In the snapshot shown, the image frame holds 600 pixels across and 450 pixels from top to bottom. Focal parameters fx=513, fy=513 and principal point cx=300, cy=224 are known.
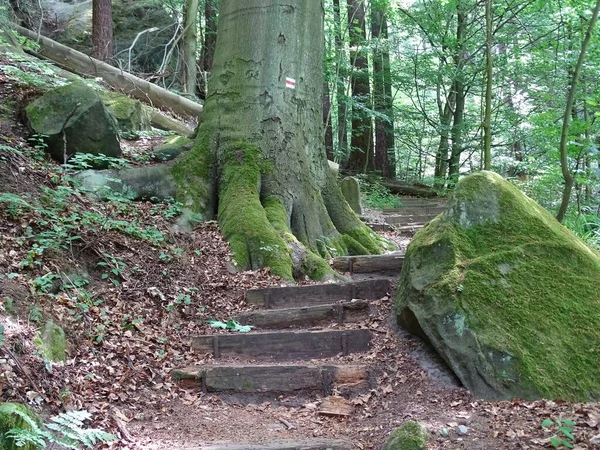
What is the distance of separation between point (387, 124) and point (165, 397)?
598 inches

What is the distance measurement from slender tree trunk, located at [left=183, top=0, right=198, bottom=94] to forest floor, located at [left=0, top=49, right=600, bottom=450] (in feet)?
25.3

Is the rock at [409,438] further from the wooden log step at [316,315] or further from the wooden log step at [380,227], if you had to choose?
the wooden log step at [380,227]

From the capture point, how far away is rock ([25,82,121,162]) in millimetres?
6043

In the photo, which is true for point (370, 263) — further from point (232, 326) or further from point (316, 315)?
point (232, 326)

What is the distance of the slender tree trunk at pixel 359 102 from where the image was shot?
15.9m

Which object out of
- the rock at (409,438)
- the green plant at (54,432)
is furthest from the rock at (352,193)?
the green plant at (54,432)

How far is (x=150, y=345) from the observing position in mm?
4188

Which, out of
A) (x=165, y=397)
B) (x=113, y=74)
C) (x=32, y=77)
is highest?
(x=113, y=74)

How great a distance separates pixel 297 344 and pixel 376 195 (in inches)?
413

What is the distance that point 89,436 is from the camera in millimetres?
2590

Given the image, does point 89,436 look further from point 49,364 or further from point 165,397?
point 165,397

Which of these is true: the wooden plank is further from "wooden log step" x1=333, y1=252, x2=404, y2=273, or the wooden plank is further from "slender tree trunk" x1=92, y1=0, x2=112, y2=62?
"slender tree trunk" x1=92, y1=0, x2=112, y2=62

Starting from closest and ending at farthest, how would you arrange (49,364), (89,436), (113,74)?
(89,436)
(49,364)
(113,74)

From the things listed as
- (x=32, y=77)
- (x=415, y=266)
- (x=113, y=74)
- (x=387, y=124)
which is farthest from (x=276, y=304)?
(x=387, y=124)
